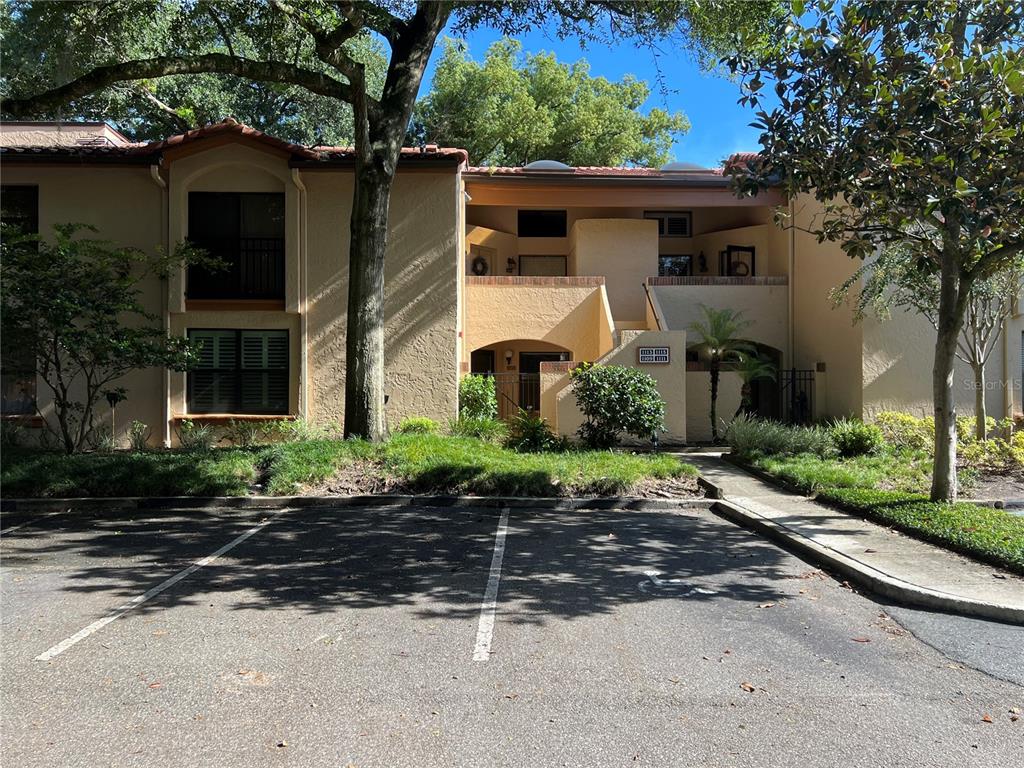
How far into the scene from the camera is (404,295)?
15.2 meters

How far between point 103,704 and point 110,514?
20.8 feet

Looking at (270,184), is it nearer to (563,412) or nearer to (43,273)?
(43,273)

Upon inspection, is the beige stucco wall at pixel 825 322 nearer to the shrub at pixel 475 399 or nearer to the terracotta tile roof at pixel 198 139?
the shrub at pixel 475 399

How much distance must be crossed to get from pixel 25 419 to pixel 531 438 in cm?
1002

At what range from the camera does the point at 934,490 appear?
8891mm

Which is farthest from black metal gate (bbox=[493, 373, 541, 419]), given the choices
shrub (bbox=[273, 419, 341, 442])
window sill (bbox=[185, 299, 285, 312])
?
window sill (bbox=[185, 299, 285, 312])

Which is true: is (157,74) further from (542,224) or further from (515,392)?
(542,224)

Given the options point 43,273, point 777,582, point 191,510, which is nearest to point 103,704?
point 777,582

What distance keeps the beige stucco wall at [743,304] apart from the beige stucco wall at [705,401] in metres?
2.52

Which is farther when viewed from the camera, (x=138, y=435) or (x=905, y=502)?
(x=138, y=435)

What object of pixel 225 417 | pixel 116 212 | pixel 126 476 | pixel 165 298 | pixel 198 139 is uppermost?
pixel 198 139

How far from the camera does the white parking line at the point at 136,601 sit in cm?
472

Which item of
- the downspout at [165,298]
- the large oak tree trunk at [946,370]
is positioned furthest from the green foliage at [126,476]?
the large oak tree trunk at [946,370]

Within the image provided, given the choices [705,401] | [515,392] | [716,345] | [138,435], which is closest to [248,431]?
[138,435]
